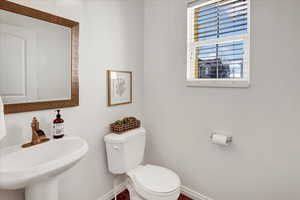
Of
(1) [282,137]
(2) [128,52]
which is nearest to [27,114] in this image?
(2) [128,52]

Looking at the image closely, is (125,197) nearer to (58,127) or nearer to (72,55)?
(58,127)

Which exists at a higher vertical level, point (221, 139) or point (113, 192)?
point (221, 139)

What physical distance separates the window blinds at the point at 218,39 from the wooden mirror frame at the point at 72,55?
1.17 metres

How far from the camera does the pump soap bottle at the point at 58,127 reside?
1369mm

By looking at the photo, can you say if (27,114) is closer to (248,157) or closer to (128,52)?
(128,52)

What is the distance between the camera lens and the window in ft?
5.26

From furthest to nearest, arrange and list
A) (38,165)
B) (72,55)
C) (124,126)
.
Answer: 1. (124,126)
2. (72,55)
3. (38,165)

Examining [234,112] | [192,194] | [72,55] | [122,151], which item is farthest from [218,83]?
[72,55]

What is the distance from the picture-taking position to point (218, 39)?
5.74 ft

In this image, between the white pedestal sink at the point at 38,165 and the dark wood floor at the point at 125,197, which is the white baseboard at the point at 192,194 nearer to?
the dark wood floor at the point at 125,197

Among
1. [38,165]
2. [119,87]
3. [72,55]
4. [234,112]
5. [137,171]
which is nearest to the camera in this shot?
[38,165]

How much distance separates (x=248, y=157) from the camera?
157cm

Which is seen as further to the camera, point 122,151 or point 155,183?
point 122,151

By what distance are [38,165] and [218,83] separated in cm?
154
